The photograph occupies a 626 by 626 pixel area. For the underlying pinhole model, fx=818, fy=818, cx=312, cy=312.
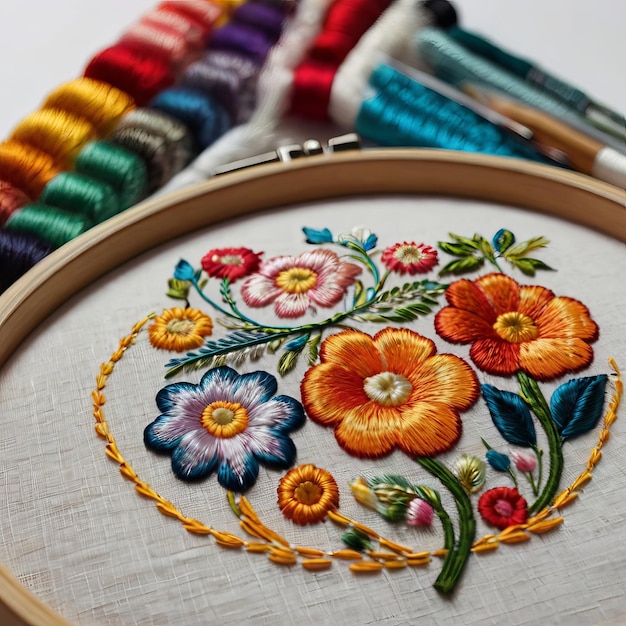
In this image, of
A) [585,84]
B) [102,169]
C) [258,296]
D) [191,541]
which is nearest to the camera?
[191,541]

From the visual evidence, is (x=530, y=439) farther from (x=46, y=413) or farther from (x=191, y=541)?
(x=46, y=413)

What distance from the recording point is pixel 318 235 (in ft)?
3.16

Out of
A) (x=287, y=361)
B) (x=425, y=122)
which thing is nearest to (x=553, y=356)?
(x=287, y=361)

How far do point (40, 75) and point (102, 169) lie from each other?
0.51m

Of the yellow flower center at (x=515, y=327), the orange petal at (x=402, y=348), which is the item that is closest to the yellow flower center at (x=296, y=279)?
the orange petal at (x=402, y=348)

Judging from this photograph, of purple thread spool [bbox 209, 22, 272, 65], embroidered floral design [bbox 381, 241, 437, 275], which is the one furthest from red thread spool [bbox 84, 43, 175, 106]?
embroidered floral design [bbox 381, 241, 437, 275]

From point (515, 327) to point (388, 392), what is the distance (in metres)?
0.16

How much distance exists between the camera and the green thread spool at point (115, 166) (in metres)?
1.06

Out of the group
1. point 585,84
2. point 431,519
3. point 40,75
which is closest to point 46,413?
point 431,519

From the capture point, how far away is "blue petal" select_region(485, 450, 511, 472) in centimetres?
74

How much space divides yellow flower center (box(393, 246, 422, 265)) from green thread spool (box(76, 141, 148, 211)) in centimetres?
38

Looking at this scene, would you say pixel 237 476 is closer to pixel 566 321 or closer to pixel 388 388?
pixel 388 388

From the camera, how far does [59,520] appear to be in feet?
2.37

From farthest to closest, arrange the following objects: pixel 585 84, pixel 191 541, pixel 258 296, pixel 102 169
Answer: pixel 585 84, pixel 102 169, pixel 258 296, pixel 191 541
